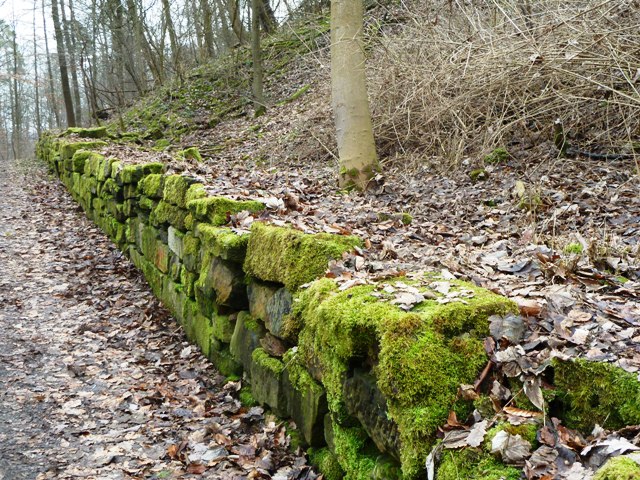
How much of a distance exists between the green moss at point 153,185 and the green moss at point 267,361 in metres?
3.22

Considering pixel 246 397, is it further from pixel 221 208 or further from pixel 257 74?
pixel 257 74

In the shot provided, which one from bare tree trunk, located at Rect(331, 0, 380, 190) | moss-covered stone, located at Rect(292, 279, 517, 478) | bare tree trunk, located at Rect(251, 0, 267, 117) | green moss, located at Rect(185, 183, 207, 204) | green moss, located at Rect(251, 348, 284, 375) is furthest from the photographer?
bare tree trunk, located at Rect(251, 0, 267, 117)

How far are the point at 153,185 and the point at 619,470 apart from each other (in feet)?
20.2

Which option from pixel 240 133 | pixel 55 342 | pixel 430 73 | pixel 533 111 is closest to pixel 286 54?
pixel 240 133

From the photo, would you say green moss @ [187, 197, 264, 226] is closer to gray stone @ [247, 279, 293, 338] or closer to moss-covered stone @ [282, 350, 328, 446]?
gray stone @ [247, 279, 293, 338]

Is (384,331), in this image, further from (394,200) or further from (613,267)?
(394,200)

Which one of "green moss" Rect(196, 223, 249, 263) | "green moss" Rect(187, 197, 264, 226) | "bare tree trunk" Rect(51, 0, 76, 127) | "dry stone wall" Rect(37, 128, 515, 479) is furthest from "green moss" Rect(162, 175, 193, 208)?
"bare tree trunk" Rect(51, 0, 76, 127)

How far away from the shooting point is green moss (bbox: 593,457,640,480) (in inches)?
56.8

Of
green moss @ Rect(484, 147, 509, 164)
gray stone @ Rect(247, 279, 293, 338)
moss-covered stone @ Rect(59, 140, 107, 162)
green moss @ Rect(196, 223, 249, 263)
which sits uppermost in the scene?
moss-covered stone @ Rect(59, 140, 107, 162)

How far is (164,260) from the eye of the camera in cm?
652

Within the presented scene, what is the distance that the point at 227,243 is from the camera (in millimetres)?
4281

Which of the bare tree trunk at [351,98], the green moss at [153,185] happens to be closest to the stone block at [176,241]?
the green moss at [153,185]

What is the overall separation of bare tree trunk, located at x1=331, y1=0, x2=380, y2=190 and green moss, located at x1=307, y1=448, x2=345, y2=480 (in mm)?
4709

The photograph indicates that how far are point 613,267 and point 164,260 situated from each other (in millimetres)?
4729
